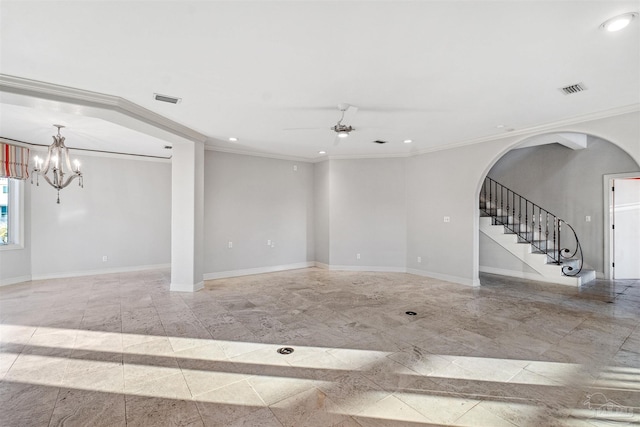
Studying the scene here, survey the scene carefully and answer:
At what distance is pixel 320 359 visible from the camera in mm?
2947

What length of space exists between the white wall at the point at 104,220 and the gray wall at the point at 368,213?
184 inches

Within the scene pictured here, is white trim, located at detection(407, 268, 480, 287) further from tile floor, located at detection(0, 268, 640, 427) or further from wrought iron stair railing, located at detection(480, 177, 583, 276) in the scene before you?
wrought iron stair railing, located at detection(480, 177, 583, 276)

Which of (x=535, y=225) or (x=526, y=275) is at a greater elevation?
(x=535, y=225)

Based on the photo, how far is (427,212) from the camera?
22.0 ft

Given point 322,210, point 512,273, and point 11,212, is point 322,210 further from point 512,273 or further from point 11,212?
point 11,212

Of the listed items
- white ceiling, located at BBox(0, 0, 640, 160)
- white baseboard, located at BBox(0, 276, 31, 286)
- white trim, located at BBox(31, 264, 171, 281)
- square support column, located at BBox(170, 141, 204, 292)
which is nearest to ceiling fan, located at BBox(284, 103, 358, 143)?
white ceiling, located at BBox(0, 0, 640, 160)

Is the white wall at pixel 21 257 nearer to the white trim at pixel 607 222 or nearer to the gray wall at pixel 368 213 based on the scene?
the gray wall at pixel 368 213

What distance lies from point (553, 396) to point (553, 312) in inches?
98.0

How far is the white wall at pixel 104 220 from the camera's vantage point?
649cm

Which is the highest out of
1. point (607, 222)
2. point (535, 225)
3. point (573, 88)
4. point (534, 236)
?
point (573, 88)

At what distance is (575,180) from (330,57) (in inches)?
281

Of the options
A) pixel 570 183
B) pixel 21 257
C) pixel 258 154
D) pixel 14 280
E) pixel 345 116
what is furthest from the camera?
pixel 258 154

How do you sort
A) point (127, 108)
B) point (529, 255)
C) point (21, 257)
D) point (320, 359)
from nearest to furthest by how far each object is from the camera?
point (320, 359) → point (127, 108) → point (21, 257) → point (529, 255)

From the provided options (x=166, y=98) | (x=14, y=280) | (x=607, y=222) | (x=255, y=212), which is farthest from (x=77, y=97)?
(x=607, y=222)
